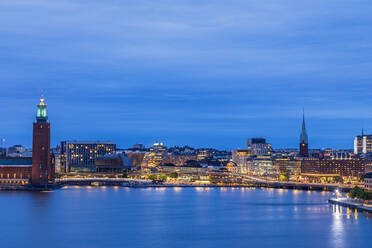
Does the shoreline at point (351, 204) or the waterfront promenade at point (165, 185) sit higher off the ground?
the waterfront promenade at point (165, 185)

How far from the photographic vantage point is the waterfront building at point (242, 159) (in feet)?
511

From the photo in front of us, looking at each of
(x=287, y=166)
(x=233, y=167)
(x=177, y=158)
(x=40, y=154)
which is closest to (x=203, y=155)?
(x=177, y=158)

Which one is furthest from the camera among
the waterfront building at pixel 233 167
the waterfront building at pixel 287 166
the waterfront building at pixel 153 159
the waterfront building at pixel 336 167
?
the waterfront building at pixel 153 159

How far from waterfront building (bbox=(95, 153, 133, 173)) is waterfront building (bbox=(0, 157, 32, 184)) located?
51.2 m

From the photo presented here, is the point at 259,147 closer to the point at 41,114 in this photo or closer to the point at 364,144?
the point at 364,144

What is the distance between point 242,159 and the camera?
161 meters

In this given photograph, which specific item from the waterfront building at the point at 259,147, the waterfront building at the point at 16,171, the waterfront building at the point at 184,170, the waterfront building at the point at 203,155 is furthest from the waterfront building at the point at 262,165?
the waterfront building at the point at 16,171

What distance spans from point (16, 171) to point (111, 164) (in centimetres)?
5330

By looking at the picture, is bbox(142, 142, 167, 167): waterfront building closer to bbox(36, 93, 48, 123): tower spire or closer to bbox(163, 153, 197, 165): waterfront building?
bbox(163, 153, 197, 165): waterfront building

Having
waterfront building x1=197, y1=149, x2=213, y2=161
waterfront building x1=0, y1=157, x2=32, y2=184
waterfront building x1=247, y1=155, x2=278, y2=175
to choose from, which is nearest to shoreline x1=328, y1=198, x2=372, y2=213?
waterfront building x1=0, y1=157, x2=32, y2=184

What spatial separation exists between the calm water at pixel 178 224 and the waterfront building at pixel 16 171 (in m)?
20.6

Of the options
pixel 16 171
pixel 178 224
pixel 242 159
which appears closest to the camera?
pixel 178 224

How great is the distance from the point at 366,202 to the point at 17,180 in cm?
4569

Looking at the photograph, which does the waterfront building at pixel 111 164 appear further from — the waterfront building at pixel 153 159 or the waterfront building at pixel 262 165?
the waterfront building at pixel 262 165
